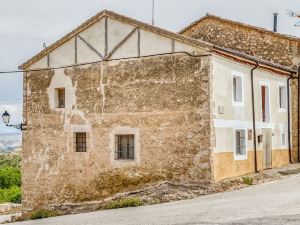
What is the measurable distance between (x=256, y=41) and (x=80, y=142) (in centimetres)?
1106

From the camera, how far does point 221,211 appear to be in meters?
12.4

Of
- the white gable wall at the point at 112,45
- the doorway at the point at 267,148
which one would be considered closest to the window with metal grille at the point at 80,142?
the white gable wall at the point at 112,45

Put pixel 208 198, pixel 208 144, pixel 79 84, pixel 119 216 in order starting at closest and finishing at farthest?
1. pixel 119 216
2. pixel 208 198
3. pixel 208 144
4. pixel 79 84

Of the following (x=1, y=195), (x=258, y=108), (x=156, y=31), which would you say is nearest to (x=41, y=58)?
(x=156, y=31)

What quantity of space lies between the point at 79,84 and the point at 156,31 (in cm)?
408

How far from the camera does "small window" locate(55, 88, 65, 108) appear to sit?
862 inches

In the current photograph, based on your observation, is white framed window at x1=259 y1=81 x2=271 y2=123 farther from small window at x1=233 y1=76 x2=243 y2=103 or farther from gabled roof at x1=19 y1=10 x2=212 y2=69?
gabled roof at x1=19 y1=10 x2=212 y2=69

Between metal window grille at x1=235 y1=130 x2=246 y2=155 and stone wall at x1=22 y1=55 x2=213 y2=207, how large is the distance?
9.00 ft

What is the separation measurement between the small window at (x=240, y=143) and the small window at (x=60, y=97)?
723 centimetres

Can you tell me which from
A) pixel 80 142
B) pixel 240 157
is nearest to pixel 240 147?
pixel 240 157

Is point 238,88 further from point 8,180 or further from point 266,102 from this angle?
point 8,180

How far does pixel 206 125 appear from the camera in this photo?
18.3 metres

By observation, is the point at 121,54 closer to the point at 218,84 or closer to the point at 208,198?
the point at 218,84

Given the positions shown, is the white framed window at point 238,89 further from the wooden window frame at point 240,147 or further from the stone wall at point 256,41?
the stone wall at point 256,41
